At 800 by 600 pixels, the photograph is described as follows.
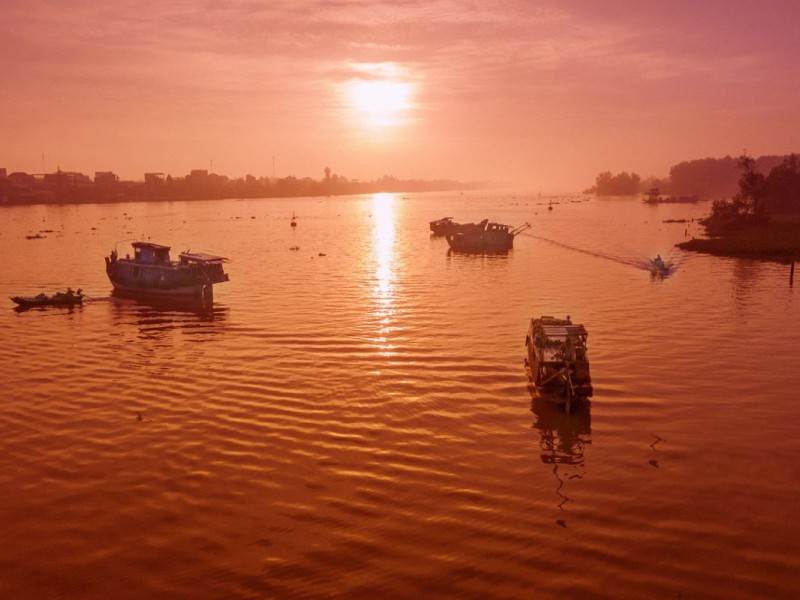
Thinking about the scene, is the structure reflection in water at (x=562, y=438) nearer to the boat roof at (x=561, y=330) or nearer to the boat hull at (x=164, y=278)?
the boat roof at (x=561, y=330)

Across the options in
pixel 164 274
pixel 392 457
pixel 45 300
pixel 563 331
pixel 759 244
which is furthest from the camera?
pixel 759 244

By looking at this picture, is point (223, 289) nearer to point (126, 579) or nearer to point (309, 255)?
point (309, 255)

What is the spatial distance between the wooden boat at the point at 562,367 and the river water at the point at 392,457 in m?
0.83

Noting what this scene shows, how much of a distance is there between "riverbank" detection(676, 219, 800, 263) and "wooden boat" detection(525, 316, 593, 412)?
175 feet

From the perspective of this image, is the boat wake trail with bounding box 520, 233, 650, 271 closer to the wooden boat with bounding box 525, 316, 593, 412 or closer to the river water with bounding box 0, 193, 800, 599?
the river water with bounding box 0, 193, 800, 599

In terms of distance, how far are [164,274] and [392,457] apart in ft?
125


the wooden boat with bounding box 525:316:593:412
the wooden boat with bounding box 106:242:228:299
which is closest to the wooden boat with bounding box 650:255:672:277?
the wooden boat with bounding box 525:316:593:412

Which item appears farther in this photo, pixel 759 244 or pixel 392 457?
pixel 759 244

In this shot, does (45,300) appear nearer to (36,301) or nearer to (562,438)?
(36,301)

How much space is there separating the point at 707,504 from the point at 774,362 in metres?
17.8

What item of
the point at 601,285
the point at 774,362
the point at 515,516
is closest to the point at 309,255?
the point at 601,285

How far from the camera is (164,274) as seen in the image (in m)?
52.8

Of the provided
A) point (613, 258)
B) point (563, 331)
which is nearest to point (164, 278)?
point (563, 331)

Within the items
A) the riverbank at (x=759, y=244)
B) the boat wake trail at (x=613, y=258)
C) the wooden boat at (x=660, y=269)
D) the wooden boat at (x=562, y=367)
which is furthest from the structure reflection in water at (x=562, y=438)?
the riverbank at (x=759, y=244)
